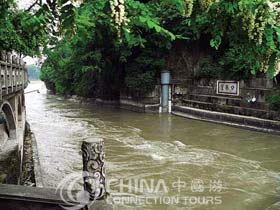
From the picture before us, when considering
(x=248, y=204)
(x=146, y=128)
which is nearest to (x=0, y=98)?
(x=248, y=204)

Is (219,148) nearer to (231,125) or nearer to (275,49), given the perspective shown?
(231,125)

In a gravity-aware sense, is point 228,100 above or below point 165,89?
below

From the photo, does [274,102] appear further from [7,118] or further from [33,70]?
[33,70]

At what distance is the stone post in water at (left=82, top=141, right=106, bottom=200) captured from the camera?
317cm

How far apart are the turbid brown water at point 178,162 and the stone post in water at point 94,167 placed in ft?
0.43

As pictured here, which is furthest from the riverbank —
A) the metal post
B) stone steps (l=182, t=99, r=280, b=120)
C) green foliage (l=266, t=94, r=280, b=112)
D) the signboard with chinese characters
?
the signboard with chinese characters

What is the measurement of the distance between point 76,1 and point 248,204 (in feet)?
14.9

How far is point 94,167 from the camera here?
3.27 m

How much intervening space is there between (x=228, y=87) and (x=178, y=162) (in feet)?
20.8

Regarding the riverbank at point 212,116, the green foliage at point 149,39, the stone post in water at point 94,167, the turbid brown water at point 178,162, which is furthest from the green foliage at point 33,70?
the stone post in water at point 94,167

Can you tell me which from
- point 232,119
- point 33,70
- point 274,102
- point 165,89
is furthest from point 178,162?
point 33,70

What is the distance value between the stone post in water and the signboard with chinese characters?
1061cm

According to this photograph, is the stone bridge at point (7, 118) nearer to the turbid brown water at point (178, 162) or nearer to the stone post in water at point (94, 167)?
the turbid brown water at point (178, 162)

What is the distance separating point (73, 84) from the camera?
1070 inches
